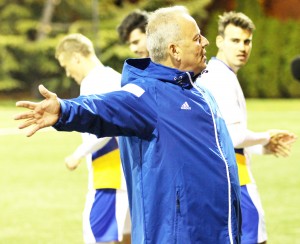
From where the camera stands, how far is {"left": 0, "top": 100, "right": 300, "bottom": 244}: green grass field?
945 cm

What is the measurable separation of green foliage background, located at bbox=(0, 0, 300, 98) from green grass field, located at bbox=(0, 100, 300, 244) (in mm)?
21963

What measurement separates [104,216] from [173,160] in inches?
105

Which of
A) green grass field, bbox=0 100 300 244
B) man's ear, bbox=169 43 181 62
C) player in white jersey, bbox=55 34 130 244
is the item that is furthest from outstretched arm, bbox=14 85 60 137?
green grass field, bbox=0 100 300 244

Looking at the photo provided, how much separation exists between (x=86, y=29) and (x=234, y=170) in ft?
144

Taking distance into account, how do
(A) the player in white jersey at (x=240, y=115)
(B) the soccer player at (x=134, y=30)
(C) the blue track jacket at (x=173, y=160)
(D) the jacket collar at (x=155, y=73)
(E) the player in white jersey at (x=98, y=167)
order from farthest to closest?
(B) the soccer player at (x=134, y=30) → (E) the player in white jersey at (x=98, y=167) → (A) the player in white jersey at (x=240, y=115) → (D) the jacket collar at (x=155, y=73) → (C) the blue track jacket at (x=173, y=160)

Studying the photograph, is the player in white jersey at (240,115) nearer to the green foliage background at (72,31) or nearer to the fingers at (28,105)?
the fingers at (28,105)

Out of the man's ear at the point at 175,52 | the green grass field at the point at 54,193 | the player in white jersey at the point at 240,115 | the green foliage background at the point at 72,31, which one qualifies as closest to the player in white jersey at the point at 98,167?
the player in white jersey at the point at 240,115

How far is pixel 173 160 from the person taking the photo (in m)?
3.79

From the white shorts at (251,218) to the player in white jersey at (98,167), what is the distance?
1130 mm

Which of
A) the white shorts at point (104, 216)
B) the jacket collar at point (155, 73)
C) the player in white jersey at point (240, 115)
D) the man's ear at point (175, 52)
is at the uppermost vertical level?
the man's ear at point (175, 52)

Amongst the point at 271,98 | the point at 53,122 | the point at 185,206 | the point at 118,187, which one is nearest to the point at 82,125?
the point at 53,122

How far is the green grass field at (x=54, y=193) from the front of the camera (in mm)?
9453

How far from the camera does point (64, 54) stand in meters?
6.50

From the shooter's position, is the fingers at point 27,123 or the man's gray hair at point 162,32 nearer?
the fingers at point 27,123
